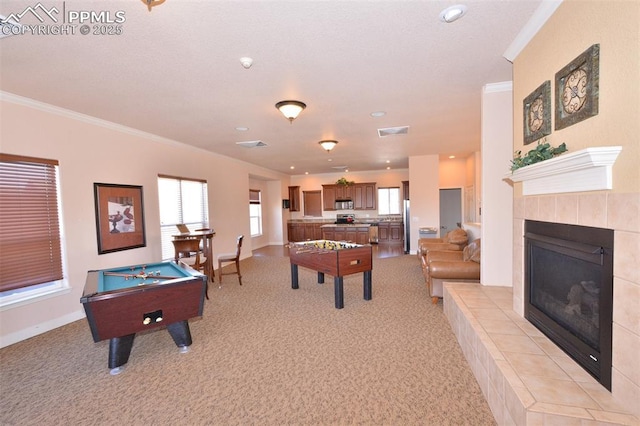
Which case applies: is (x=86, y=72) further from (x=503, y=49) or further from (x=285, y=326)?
(x=503, y=49)

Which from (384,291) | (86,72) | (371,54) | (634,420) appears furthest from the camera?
(384,291)

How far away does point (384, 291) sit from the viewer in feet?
15.8

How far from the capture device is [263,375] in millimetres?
2527

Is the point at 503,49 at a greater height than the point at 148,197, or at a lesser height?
greater

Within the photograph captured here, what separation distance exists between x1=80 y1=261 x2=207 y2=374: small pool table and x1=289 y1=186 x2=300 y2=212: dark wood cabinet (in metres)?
8.27

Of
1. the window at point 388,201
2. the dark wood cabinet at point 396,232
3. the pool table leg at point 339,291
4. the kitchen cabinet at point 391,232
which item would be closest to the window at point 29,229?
the pool table leg at point 339,291

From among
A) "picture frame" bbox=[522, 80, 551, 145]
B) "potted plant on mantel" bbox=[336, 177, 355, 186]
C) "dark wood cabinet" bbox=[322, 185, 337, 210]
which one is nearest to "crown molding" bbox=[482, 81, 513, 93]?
"picture frame" bbox=[522, 80, 551, 145]

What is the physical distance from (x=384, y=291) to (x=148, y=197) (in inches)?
172

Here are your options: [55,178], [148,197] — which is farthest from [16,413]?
[148,197]

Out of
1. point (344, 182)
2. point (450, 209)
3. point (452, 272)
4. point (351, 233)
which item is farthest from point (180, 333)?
point (450, 209)

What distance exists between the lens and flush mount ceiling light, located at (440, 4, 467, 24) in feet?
6.21

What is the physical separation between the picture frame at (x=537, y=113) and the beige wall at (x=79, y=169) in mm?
5192

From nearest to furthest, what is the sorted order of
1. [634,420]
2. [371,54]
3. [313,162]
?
[634,420]
[371,54]
[313,162]

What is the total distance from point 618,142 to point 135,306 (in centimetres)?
357
